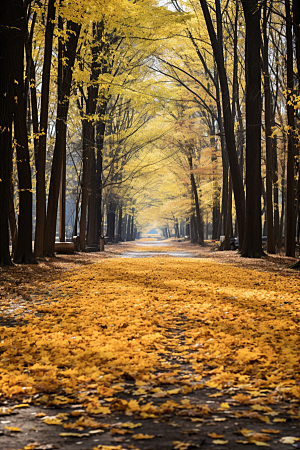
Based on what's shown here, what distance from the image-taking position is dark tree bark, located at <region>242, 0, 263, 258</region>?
13.8 meters

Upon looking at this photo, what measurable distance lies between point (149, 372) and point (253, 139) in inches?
472

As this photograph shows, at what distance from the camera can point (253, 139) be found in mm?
13984

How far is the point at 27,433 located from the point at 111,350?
1423 millimetres

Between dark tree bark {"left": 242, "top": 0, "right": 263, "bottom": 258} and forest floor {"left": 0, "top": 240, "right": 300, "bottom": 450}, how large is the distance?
7.63 m

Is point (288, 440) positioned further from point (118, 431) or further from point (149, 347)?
point (149, 347)

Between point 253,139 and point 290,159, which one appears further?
point 253,139

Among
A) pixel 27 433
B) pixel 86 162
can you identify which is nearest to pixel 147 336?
pixel 27 433

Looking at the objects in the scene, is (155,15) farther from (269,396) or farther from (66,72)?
(269,396)

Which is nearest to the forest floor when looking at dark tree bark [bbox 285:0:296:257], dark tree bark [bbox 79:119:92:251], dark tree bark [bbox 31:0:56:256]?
dark tree bark [bbox 31:0:56:256]

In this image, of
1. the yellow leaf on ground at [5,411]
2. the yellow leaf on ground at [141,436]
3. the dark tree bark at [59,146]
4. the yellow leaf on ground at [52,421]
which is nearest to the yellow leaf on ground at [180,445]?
the yellow leaf on ground at [141,436]

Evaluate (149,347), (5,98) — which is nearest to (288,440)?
(149,347)

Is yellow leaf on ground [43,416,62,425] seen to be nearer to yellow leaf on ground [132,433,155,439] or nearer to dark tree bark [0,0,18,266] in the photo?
yellow leaf on ground [132,433,155,439]

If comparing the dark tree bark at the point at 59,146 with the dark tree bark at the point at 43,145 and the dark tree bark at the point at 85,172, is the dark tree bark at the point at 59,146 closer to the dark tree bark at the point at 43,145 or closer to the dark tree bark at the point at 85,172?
the dark tree bark at the point at 43,145

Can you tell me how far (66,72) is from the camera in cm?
1325
